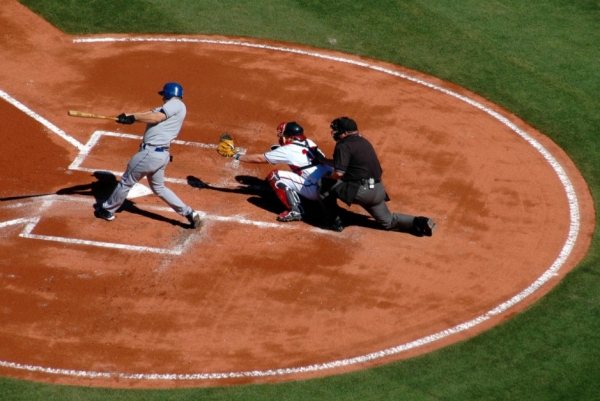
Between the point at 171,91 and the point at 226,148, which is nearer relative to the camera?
the point at 171,91

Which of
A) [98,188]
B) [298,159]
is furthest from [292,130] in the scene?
[98,188]

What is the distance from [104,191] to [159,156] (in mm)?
1701

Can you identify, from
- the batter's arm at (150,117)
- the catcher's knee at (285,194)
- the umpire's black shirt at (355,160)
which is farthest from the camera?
the catcher's knee at (285,194)

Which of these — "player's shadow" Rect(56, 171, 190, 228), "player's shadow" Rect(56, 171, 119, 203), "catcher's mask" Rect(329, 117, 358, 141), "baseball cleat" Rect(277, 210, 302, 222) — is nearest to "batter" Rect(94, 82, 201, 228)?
"player's shadow" Rect(56, 171, 190, 228)

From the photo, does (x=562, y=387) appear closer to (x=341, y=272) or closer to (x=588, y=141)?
(x=341, y=272)

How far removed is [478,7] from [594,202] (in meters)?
7.37

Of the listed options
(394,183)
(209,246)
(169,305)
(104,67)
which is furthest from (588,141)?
(104,67)

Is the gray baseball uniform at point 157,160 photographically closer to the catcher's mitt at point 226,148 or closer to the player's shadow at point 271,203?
the catcher's mitt at point 226,148

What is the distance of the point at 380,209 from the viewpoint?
525 inches

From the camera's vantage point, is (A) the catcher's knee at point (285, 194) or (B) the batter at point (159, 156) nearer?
(B) the batter at point (159, 156)

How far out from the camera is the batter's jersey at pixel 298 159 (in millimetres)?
13672

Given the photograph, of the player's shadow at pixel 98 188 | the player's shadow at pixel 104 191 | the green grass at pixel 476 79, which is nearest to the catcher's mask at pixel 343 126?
the player's shadow at pixel 104 191

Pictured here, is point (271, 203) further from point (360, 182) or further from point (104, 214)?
point (104, 214)

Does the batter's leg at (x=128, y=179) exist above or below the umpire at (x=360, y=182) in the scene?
below
